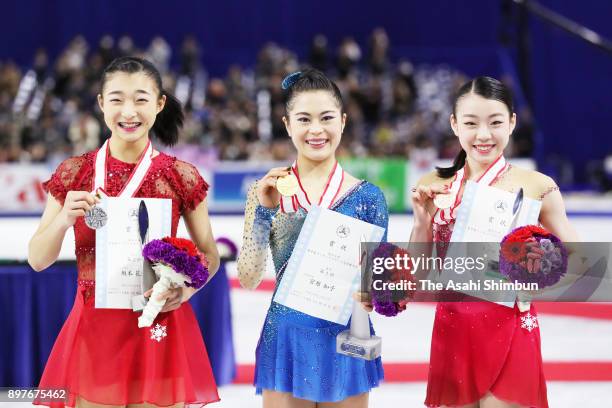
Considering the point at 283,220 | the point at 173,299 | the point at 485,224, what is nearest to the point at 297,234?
the point at 283,220

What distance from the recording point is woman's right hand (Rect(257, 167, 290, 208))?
2.16 metres

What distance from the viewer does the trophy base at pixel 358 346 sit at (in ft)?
6.64

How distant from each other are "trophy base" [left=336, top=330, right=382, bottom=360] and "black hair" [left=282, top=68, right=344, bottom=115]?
614mm

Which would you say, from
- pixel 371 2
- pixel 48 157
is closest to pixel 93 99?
pixel 48 157

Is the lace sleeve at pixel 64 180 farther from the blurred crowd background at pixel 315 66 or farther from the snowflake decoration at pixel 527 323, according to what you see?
the blurred crowd background at pixel 315 66

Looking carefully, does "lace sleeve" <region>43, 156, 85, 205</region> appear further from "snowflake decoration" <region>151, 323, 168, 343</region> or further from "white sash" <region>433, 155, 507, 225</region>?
"white sash" <region>433, 155, 507, 225</region>

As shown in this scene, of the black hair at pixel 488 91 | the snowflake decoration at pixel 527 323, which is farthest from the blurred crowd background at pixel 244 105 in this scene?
the snowflake decoration at pixel 527 323

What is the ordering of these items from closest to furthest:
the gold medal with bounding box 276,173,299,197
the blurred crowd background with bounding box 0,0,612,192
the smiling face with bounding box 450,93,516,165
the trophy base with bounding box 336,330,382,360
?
the trophy base with bounding box 336,330,382,360, the gold medal with bounding box 276,173,299,197, the smiling face with bounding box 450,93,516,165, the blurred crowd background with bounding box 0,0,612,192

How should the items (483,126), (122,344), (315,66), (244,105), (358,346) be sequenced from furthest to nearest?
(315,66) < (244,105) < (483,126) < (122,344) < (358,346)

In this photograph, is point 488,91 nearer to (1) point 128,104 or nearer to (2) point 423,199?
(2) point 423,199

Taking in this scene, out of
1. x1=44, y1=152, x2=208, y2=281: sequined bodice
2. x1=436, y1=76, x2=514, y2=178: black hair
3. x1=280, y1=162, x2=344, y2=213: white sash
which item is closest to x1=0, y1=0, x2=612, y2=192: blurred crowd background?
x1=436, y1=76, x2=514, y2=178: black hair

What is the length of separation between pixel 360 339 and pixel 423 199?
441 millimetres

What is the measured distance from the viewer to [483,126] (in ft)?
7.34

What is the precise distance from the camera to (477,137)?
2.24m
